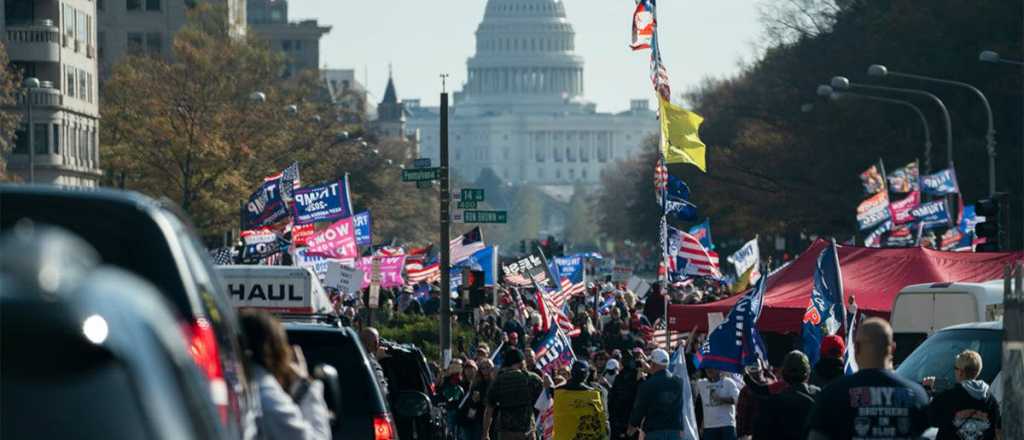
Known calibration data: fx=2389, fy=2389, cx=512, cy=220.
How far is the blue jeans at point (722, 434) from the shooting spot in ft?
55.3

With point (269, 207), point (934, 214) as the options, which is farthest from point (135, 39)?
point (934, 214)

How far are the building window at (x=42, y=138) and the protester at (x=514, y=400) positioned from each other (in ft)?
173

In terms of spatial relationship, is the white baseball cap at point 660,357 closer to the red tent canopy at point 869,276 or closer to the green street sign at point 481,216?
the red tent canopy at point 869,276

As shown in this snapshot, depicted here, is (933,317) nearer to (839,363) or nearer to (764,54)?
(839,363)

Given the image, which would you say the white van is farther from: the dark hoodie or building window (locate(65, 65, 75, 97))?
building window (locate(65, 65, 75, 97))

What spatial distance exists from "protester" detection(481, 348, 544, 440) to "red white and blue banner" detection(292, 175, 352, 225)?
21.9 metres

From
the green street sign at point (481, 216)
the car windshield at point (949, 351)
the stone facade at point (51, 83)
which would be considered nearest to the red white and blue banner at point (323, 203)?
the green street sign at point (481, 216)

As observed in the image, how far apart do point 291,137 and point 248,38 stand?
1161 cm

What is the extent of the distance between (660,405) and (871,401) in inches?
285

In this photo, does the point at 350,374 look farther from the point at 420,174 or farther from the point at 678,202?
the point at 420,174

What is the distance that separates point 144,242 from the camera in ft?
14.2

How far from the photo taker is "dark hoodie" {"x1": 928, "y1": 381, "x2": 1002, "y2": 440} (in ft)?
37.2

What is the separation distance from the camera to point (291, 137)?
213 ft

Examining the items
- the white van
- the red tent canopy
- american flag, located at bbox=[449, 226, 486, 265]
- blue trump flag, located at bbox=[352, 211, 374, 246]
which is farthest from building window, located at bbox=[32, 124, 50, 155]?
the white van
